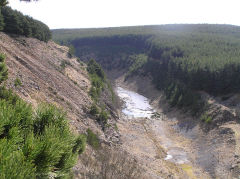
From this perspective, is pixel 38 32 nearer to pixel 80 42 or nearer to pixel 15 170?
pixel 15 170

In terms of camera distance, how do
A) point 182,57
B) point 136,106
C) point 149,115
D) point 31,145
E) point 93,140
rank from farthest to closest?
point 182,57 < point 136,106 < point 149,115 < point 93,140 < point 31,145

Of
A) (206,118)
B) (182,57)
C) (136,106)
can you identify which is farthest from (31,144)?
(182,57)

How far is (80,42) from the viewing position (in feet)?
521

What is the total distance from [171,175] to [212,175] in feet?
18.6

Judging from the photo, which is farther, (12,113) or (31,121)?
(31,121)

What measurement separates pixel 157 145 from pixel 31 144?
1338 inches

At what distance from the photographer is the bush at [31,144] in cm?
450

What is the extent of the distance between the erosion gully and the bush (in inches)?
710

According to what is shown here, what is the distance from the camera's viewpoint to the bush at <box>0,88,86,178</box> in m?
4.50

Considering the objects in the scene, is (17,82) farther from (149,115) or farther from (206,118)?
(149,115)

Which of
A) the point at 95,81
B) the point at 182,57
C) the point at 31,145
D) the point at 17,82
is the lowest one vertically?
the point at 95,81

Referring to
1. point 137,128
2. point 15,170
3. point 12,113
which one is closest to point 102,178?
point 12,113

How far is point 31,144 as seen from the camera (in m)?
5.30

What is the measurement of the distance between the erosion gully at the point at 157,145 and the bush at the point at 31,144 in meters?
18.0
